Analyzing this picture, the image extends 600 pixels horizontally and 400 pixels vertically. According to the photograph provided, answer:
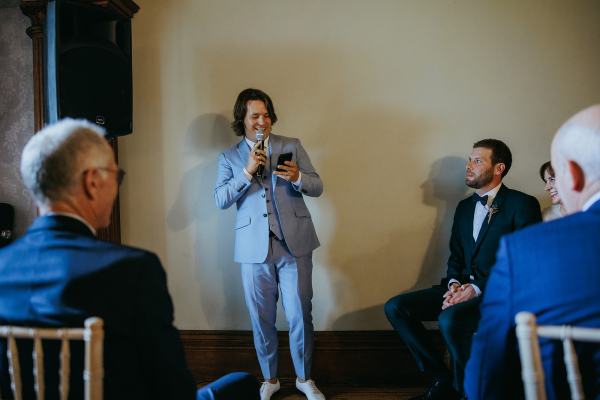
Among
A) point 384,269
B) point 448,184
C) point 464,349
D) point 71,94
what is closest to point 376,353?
point 384,269

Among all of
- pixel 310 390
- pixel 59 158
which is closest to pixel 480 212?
pixel 310 390

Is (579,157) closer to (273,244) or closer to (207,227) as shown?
(273,244)

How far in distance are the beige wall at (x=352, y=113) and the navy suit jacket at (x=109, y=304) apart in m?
2.09

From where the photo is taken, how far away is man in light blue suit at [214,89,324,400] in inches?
108

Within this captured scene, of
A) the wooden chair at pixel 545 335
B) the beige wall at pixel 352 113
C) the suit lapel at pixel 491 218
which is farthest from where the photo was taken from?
the beige wall at pixel 352 113

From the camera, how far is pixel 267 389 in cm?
285

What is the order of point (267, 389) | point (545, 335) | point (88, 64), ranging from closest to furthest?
point (545, 335) → point (88, 64) → point (267, 389)

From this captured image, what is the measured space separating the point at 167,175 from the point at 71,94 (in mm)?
1072

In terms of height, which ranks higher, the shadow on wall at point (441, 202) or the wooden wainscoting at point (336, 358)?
the shadow on wall at point (441, 202)

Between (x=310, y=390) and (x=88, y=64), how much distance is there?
2012 mm

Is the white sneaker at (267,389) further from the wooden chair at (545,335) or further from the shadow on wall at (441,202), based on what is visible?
the wooden chair at (545,335)

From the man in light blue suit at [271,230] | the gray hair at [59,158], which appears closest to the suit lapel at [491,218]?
the man in light blue suit at [271,230]

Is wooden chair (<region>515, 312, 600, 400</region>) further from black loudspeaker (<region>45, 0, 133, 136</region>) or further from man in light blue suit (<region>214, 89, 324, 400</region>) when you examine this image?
black loudspeaker (<region>45, 0, 133, 136</region>)

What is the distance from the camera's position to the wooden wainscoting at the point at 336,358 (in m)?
3.10
